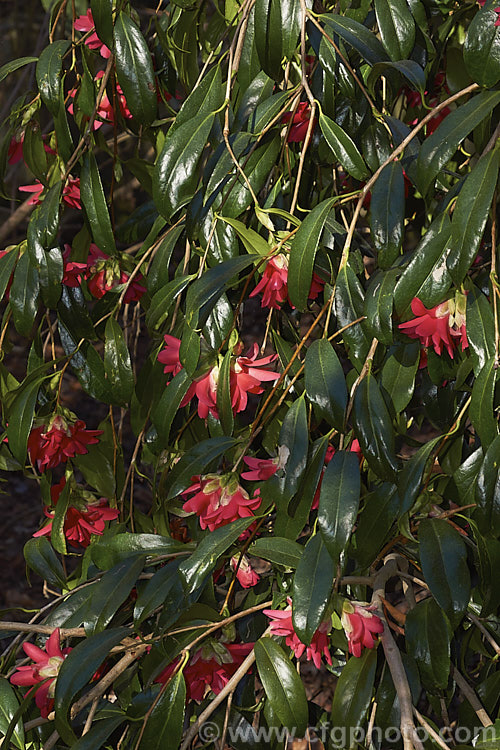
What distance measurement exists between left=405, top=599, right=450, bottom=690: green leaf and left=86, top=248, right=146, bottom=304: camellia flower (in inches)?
22.3

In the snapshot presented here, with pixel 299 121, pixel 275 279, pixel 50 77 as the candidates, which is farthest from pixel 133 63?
pixel 275 279

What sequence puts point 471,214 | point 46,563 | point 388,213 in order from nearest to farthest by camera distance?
1. point 471,214
2. point 388,213
3. point 46,563

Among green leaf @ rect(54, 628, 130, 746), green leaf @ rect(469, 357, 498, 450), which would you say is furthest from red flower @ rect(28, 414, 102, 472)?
green leaf @ rect(469, 357, 498, 450)

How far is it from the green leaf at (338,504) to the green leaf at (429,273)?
0.17 metres

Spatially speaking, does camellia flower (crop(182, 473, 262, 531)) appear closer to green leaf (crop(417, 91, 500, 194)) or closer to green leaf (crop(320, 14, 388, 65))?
green leaf (crop(417, 91, 500, 194))

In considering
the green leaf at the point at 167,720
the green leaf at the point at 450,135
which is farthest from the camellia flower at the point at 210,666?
the green leaf at the point at 450,135

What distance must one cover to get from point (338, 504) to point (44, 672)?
0.40 meters

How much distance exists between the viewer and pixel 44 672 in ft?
2.84

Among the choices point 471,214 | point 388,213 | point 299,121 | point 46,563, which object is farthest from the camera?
point 46,563

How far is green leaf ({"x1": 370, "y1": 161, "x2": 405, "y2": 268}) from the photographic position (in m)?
0.78

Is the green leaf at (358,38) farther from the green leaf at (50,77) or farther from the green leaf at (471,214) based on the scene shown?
the green leaf at (50,77)

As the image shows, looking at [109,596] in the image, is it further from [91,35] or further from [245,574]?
[91,35]

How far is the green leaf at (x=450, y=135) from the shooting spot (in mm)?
701

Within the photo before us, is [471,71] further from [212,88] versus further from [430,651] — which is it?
[430,651]
